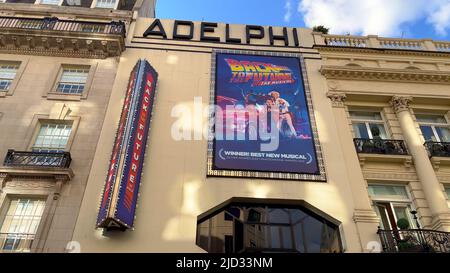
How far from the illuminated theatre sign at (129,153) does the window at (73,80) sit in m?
2.46

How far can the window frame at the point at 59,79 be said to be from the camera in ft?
50.1

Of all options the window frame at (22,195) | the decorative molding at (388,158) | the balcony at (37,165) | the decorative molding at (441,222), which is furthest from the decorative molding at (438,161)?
the window frame at (22,195)

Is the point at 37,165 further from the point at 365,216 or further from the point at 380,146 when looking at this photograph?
the point at 380,146

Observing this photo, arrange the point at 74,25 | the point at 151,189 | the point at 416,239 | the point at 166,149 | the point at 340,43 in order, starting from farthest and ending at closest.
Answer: the point at 340,43 → the point at 74,25 → the point at 166,149 → the point at 151,189 → the point at 416,239

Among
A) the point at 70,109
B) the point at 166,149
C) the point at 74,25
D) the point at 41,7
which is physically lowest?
the point at 166,149

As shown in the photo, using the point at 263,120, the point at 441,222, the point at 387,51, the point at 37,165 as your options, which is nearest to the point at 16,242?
the point at 37,165

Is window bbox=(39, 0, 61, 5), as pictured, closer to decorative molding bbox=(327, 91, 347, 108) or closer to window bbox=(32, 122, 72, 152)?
window bbox=(32, 122, 72, 152)

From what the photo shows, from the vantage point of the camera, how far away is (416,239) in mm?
12023

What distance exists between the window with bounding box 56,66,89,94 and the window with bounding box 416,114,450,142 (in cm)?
1478

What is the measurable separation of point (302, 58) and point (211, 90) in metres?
5.00

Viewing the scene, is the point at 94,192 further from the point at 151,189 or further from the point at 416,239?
the point at 416,239

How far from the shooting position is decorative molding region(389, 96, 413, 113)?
16.2 metres

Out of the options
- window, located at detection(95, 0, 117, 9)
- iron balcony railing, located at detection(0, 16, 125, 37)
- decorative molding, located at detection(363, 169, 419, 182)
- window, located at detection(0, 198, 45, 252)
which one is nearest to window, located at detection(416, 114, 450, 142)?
decorative molding, located at detection(363, 169, 419, 182)

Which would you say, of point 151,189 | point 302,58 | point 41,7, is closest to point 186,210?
point 151,189
